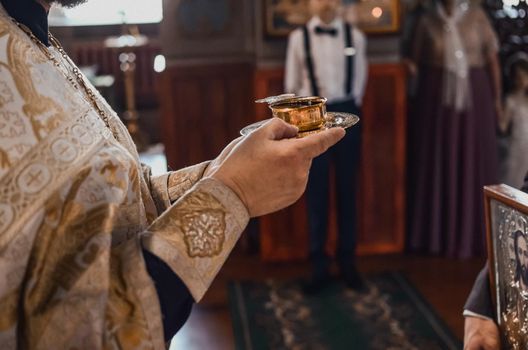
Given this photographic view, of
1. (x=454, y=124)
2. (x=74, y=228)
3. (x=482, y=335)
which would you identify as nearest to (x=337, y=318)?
(x=454, y=124)

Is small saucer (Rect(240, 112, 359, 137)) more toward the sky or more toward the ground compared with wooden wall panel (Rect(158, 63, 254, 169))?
more toward the sky

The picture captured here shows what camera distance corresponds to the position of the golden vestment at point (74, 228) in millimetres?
894

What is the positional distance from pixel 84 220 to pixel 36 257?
7 cm

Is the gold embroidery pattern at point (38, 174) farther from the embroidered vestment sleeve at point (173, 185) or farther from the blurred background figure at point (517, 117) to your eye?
the blurred background figure at point (517, 117)

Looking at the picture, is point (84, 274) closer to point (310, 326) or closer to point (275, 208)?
point (275, 208)

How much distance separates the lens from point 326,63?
153 inches

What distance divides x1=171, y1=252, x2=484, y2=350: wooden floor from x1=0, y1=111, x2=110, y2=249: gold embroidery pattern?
2.51 m

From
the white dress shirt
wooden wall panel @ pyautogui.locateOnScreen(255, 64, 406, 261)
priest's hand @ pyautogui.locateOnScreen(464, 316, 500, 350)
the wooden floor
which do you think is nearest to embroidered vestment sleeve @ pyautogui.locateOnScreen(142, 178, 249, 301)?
priest's hand @ pyautogui.locateOnScreen(464, 316, 500, 350)

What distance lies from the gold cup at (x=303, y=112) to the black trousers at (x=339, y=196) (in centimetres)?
274

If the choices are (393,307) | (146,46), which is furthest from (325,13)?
(146,46)

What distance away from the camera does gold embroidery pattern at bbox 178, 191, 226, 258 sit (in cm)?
99

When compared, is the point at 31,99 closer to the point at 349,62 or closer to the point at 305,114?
the point at 305,114

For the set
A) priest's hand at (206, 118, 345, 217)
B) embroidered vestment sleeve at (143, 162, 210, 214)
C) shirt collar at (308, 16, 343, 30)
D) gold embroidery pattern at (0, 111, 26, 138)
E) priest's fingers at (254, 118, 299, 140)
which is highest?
shirt collar at (308, 16, 343, 30)

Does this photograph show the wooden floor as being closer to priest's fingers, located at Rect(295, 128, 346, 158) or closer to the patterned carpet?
the patterned carpet
